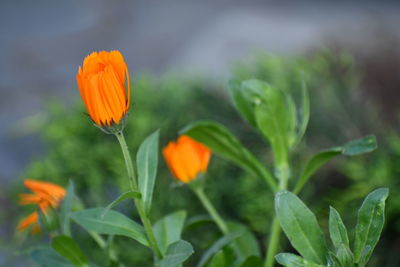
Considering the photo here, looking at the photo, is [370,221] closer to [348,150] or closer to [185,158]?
[348,150]

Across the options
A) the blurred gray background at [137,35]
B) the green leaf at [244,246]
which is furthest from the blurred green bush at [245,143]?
the blurred gray background at [137,35]

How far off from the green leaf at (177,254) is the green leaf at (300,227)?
Result: 7 centimetres

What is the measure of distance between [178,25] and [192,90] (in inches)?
63.2

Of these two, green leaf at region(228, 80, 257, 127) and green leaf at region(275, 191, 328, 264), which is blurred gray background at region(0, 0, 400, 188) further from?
green leaf at region(275, 191, 328, 264)

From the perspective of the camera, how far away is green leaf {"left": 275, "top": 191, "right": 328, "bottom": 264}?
489 millimetres

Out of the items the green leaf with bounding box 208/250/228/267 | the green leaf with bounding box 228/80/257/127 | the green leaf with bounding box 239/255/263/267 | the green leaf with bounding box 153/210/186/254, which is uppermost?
the green leaf with bounding box 228/80/257/127

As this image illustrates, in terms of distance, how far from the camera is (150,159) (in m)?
0.54

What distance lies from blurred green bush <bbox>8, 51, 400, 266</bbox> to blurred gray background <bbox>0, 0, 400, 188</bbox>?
752 mm

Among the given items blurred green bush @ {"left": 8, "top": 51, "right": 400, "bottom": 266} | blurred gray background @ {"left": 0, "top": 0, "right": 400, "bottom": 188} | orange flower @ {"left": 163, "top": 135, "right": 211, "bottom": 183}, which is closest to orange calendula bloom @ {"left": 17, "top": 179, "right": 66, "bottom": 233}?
orange flower @ {"left": 163, "top": 135, "right": 211, "bottom": 183}

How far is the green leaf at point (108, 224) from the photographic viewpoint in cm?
51

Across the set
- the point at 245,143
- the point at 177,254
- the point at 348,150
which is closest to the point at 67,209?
the point at 177,254

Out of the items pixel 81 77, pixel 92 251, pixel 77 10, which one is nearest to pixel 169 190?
pixel 92 251

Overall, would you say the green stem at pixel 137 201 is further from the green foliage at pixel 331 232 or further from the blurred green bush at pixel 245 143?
the blurred green bush at pixel 245 143

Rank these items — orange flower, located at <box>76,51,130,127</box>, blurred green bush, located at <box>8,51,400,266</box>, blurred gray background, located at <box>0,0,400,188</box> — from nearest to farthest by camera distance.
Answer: orange flower, located at <box>76,51,130,127</box> → blurred green bush, located at <box>8,51,400,266</box> → blurred gray background, located at <box>0,0,400,188</box>
